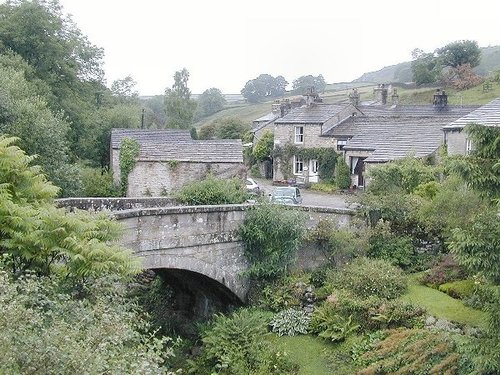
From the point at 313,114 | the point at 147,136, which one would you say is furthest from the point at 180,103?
the point at 147,136

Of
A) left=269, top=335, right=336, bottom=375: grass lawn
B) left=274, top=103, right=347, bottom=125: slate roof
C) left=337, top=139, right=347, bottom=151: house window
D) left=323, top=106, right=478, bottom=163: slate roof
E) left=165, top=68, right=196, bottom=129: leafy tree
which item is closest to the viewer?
left=269, top=335, right=336, bottom=375: grass lawn

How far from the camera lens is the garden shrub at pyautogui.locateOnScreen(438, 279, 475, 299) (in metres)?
18.0

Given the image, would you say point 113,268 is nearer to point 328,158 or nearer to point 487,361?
point 487,361

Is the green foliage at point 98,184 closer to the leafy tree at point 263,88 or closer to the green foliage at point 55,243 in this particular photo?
the green foliage at point 55,243

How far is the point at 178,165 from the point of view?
104 ft

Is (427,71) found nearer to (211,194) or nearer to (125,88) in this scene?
(125,88)

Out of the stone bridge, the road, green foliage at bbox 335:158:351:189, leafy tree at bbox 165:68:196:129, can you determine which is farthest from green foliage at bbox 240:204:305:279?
leafy tree at bbox 165:68:196:129

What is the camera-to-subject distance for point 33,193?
543 inches

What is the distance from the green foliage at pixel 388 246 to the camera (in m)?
21.0

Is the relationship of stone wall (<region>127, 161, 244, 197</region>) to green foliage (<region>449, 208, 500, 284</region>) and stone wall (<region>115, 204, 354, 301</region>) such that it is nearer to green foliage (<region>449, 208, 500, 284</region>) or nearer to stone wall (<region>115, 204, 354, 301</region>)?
stone wall (<region>115, 204, 354, 301</region>)

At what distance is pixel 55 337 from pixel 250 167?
46.0 meters

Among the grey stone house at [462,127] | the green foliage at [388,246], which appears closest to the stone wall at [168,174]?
the green foliage at [388,246]

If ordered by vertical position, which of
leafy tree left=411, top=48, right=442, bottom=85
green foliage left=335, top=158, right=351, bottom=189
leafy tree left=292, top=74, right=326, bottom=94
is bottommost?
green foliage left=335, top=158, right=351, bottom=189

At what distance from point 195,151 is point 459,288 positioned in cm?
1757
